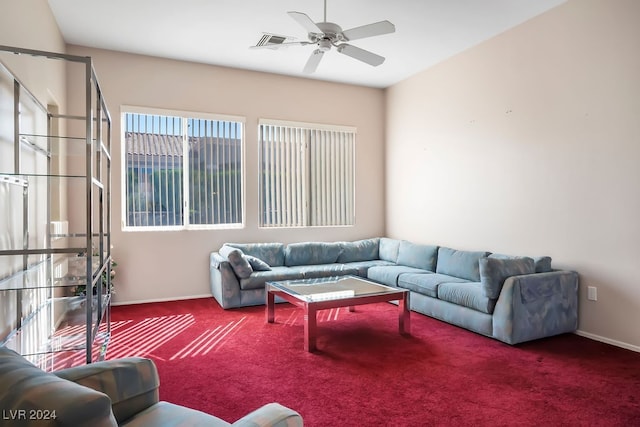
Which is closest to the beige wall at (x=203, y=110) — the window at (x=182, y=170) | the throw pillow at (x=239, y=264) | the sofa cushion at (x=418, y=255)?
the window at (x=182, y=170)

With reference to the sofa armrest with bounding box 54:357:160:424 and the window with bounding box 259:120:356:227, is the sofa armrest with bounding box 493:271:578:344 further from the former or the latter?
the window with bounding box 259:120:356:227

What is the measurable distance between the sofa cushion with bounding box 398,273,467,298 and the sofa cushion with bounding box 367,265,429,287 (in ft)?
0.43

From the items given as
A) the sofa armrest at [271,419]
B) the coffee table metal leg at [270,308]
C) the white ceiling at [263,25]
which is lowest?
the coffee table metal leg at [270,308]

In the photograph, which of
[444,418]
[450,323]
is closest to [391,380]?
[444,418]

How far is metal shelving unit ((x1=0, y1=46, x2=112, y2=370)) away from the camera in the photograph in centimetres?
244

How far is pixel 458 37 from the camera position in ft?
15.8

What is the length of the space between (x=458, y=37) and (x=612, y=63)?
64.7 inches

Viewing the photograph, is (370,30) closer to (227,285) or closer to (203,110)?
(203,110)

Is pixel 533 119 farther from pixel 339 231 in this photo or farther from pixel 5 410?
pixel 5 410

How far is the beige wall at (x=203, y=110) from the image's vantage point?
5.29m

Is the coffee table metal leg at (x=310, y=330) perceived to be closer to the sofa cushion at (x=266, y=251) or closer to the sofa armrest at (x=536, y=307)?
the sofa armrest at (x=536, y=307)

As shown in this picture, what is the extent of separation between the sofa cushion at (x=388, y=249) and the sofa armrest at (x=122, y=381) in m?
4.68

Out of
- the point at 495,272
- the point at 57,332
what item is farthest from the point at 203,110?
the point at 495,272

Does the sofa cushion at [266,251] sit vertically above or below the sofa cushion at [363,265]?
above
